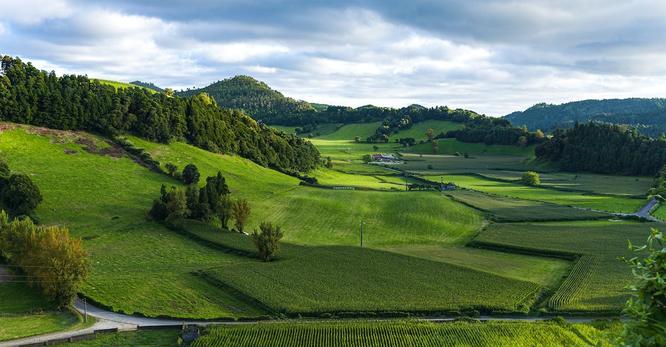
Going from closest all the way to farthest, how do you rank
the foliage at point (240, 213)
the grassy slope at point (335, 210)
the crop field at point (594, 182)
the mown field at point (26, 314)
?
the mown field at point (26, 314), the foliage at point (240, 213), the grassy slope at point (335, 210), the crop field at point (594, 182)

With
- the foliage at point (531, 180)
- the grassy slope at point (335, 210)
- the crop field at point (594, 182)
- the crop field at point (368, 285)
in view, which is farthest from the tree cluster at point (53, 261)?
the crop field at point (594, 182)

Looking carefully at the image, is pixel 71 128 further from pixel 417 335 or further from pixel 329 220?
pixel 417 335

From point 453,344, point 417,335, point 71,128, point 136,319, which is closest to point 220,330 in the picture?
point 136,319

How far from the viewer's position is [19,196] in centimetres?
8444

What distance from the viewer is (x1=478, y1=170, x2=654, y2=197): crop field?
154663 mm

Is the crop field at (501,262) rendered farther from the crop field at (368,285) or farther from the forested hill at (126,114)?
the forested hill at (126,114)

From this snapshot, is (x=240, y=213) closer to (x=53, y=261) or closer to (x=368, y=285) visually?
(x=368, y=285)

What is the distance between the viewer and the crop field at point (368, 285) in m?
56.4

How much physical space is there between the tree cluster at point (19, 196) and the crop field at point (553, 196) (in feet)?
379

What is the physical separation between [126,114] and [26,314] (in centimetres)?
8497

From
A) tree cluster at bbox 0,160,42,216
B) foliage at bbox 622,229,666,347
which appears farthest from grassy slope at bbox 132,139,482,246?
foliage at bbox 622,229,666,347

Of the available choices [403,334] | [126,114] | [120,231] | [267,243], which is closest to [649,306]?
[403,334]

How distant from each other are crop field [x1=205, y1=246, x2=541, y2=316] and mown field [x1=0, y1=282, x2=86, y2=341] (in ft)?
59.4

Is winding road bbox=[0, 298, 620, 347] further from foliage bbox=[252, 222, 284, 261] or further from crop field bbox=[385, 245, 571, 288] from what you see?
foliage bbox=[252, 222, 284, 261]
